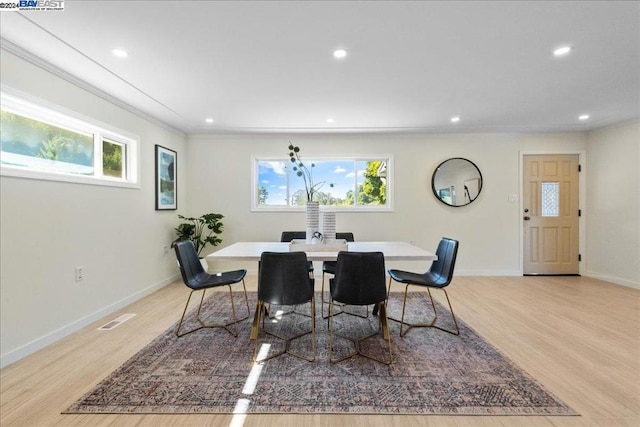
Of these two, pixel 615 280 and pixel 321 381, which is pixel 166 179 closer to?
pixel 321 381

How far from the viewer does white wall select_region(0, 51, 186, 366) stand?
2064 millimetres

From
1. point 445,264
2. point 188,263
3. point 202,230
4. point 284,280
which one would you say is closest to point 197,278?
point 188,263

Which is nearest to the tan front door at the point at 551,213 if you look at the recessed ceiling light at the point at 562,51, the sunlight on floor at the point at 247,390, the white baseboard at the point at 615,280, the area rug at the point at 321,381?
the white baseboard at the point at 615,280

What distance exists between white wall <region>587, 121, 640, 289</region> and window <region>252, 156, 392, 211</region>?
3222 millimetres

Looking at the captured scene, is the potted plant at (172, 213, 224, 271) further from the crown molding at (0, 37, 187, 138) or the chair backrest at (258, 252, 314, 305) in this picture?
the chair backrest at (258, 252, 314, 305)

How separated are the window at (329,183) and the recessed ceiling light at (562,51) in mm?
2598

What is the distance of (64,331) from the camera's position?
2.45 meters

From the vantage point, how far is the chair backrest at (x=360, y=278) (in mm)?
2010

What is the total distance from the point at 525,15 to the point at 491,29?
0.63 feet

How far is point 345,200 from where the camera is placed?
473 centimetres

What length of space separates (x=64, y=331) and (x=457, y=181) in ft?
17.1

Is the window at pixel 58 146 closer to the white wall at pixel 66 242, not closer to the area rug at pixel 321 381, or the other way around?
the white wall at pixel 66 242

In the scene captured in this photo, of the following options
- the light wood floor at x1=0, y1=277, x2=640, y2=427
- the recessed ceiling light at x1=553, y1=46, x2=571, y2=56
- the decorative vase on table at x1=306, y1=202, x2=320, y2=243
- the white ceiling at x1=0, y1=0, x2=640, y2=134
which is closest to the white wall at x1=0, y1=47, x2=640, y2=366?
the light wood floor at x1=0, y1=277, x2=640, y2=427

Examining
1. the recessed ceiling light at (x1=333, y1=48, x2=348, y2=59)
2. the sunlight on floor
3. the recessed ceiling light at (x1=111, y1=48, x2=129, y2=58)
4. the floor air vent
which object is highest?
the recessed ceiling light at (x1=111, y1=48, x2=129, y2=58)
